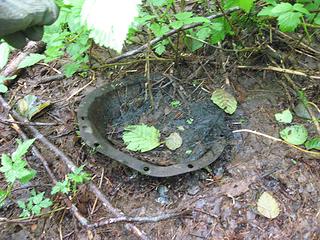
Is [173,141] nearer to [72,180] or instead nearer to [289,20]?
[72,180]

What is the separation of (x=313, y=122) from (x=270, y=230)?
638 millimetres

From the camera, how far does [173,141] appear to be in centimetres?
205

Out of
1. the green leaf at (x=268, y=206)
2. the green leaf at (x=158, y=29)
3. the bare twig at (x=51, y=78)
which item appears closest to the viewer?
the green leaf at (x=268, y=206)

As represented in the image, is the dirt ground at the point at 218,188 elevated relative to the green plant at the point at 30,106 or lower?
lower

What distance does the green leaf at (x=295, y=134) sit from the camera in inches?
75.4

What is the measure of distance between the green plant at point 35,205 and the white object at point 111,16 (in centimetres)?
116

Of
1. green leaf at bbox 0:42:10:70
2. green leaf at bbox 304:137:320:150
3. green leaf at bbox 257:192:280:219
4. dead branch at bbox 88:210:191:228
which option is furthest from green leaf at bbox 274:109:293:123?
green leaf at bbox 0:42:10:70

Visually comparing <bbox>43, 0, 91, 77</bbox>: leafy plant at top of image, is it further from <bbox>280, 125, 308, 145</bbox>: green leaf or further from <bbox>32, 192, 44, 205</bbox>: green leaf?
<bbox>280, 125, 308, 145</bbox>: green leaf

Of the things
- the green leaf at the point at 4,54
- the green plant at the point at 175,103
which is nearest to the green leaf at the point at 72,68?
the green leaf at the point at 4,54

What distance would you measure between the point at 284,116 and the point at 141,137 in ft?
2.46

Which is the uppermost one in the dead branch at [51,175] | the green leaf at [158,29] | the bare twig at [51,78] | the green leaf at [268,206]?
the green leaf at [158,29]

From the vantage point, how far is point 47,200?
5.75 feet

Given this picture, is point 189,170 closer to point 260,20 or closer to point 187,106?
point 187,106

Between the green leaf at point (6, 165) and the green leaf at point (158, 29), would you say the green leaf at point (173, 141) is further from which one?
the green leaf at point (6, 165)
